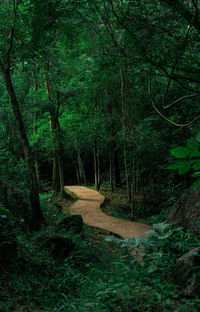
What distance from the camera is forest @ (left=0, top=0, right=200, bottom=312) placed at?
2732 mm

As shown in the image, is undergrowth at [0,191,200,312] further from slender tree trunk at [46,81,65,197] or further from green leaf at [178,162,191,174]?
slender tree trunk at [46,81,65,197]

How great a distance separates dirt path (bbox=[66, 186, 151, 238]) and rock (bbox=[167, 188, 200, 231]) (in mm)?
2631

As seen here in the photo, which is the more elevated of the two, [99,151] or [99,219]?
[99,151]

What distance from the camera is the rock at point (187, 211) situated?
4.51m

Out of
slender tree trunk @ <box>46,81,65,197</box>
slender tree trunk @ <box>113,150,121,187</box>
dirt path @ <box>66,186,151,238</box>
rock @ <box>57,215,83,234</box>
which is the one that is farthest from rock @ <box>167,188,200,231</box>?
slender tree trunk @ <box>113,150,121,187</box>

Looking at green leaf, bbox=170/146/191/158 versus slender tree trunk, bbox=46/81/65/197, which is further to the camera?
slender tree trunk, bbox=46/81/65/197

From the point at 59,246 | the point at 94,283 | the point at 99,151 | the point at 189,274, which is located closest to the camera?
the point at 189,274

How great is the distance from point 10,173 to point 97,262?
492 centimetres

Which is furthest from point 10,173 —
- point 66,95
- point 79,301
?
point 79,301

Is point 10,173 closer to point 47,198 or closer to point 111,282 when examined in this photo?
point 47,198

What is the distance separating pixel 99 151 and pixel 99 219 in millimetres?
8136

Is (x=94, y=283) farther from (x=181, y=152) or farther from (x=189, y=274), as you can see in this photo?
(x=181, y=152)

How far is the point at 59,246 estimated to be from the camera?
5594mm

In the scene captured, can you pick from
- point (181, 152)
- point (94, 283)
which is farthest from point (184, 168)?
point (94, 283)
